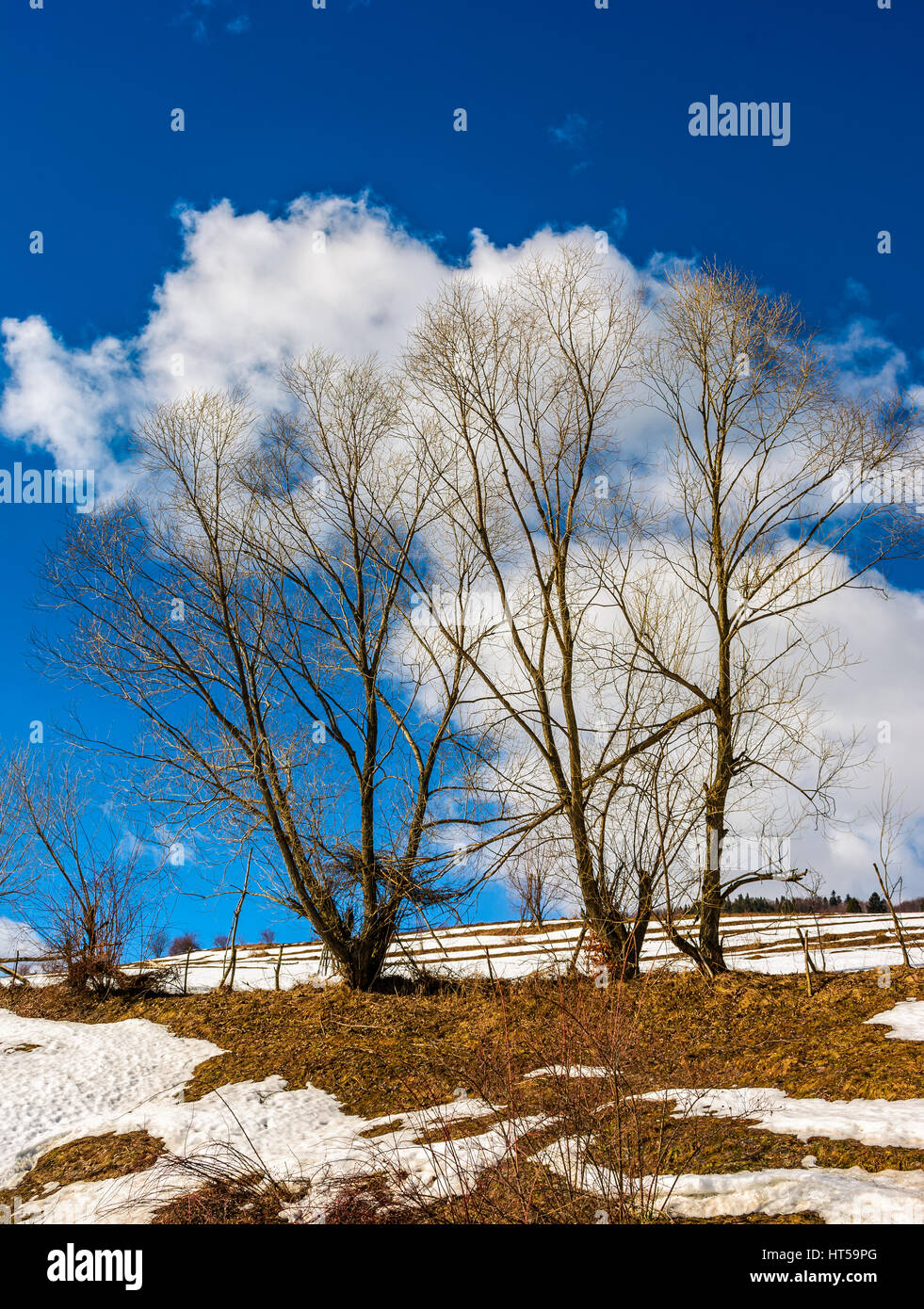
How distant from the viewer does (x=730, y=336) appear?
13.4 meters

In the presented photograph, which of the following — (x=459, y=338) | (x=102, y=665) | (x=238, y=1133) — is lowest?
(x=238, y=1133)

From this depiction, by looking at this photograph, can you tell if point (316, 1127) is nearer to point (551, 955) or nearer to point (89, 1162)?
point (89, 1162)

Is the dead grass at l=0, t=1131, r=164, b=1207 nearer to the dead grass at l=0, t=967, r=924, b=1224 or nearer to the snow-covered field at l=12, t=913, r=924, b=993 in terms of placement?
the dead grass at l=0, t=967, r=924, b=1224

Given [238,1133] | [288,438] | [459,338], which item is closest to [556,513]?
[459,338]

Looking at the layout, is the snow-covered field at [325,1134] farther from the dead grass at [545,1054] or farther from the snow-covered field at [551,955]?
the snow-covered field at [551,955]

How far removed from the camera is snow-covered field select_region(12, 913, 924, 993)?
14.8m

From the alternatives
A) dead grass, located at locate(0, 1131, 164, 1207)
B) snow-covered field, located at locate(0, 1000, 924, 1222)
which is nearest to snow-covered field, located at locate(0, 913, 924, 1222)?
snow-covered field, located at locate(0, 1000, 924, 1222)

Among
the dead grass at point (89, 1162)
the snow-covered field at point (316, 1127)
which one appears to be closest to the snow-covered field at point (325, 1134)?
the snow-covered field at point (316, 1127)

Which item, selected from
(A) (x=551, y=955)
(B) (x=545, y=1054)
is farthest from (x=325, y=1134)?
(A) (x=551, y=955)

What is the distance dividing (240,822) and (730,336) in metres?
11.4

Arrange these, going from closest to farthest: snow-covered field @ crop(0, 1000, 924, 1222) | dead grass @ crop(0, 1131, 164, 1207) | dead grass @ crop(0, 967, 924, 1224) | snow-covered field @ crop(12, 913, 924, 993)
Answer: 1. snow-covered field @ crop(0, 1000, 924, 1222)
2. dead grass @ crop(0, 967, 924, 1224)
3. dead grass @ crop(0, 1131, 164, 1207)
4. snow-covered field @ crop(12, 913, 924, 993)

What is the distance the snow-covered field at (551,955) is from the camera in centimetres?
1475
